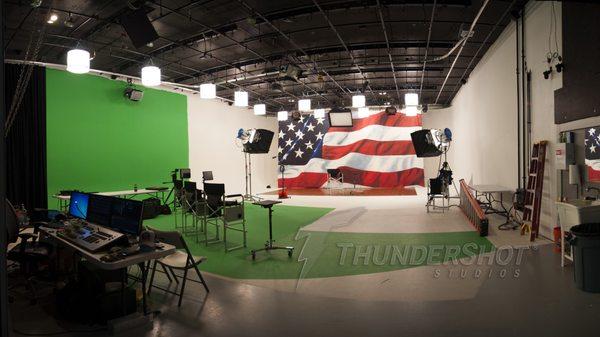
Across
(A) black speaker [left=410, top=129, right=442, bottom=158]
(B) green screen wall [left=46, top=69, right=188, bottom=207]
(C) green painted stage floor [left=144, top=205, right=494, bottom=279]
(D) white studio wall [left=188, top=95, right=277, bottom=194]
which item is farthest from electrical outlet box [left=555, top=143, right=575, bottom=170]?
(D) white studio wall [left=188, top=95, right=277, bottom=194]

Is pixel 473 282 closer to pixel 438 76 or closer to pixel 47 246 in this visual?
pixel 47 246

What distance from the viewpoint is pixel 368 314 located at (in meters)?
2.96

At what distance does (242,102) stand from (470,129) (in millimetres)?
6801

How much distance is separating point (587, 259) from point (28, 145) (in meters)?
9.25

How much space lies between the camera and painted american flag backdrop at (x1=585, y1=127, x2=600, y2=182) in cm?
529

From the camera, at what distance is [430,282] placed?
3.70 metres

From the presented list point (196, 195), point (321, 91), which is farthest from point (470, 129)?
point (196, 195)

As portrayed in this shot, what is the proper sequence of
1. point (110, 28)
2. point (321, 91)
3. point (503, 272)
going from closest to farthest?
point (503, 272) < point (110, 28) < point (321, 91)

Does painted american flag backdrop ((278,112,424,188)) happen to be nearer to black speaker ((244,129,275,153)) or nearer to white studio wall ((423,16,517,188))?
white studio wall ((423,16,517,188))

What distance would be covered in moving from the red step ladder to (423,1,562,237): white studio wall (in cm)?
10

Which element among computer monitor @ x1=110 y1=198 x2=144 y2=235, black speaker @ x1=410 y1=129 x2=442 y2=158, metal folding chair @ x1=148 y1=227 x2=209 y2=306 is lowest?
metal folding chair @ x1=148 y1=227 x2=209 y2=306

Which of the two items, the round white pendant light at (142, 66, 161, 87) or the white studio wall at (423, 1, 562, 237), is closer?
the white studio wall at (423, 1, 562, 237)

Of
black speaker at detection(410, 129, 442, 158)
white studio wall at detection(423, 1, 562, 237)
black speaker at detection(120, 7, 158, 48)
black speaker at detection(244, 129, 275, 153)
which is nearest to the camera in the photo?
black speaker at detection(120, 7, 158, 48)

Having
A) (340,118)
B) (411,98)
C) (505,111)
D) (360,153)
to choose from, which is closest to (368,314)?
(505,111)
